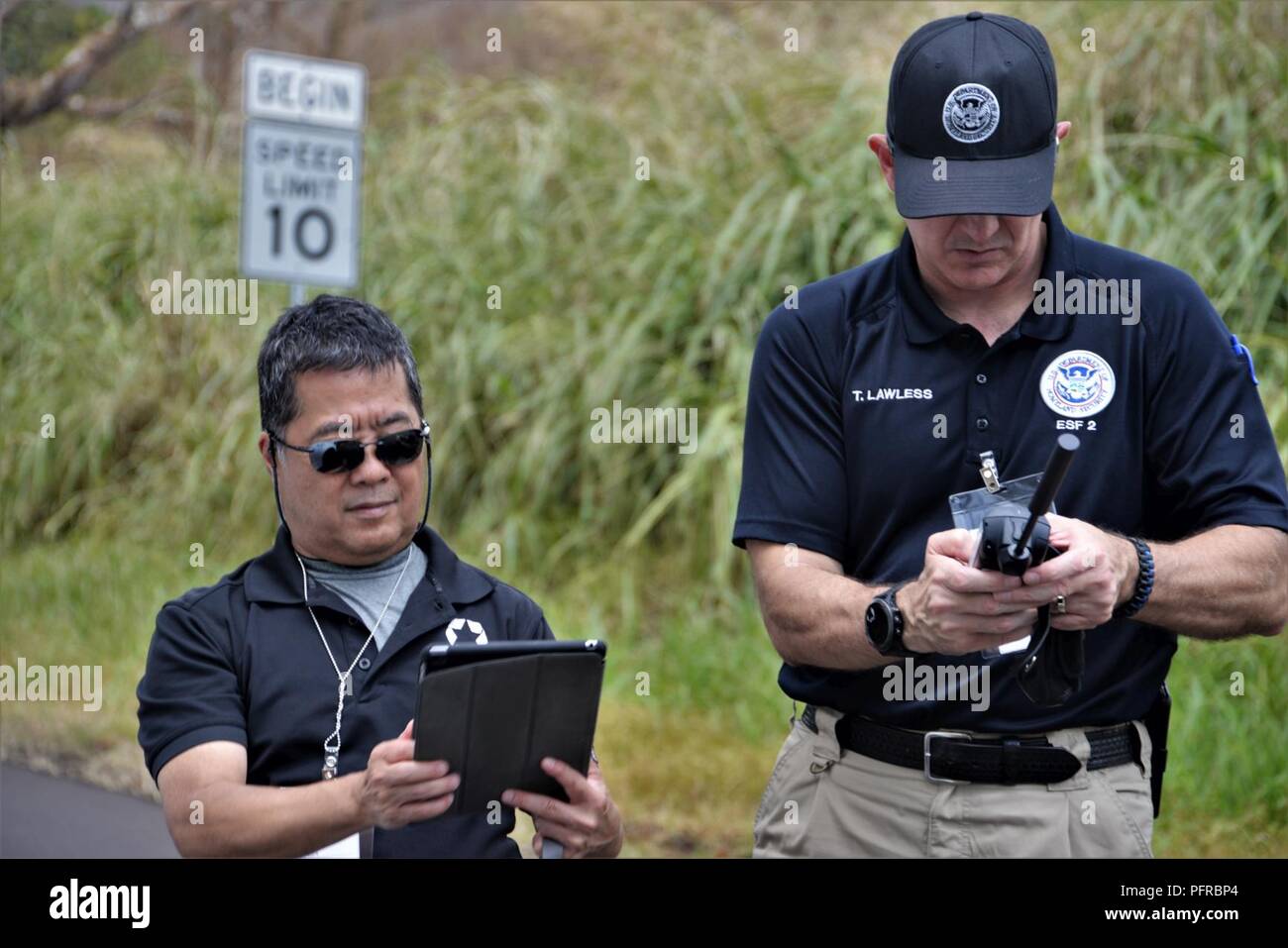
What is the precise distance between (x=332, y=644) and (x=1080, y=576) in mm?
1302

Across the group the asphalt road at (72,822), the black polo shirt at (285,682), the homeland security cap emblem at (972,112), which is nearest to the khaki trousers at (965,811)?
the black polo shirt at (285,682)

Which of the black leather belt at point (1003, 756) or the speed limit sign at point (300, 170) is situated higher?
the speed limit sign at point (300, 170)

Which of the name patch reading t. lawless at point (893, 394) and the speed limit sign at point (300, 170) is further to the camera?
the speed limit sign at point (300, 170)

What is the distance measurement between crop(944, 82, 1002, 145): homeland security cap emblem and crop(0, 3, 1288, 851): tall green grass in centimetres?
338

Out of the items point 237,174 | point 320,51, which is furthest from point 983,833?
point 320,51

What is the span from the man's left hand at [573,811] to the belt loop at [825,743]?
0.37 metres

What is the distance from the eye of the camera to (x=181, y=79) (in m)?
14.6

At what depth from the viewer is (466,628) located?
3.09 m

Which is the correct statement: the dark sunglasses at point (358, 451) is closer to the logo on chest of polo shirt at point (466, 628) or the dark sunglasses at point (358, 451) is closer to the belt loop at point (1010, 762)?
the logo on chest of polo shirt at point (466, 628)

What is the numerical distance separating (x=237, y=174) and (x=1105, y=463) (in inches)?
463

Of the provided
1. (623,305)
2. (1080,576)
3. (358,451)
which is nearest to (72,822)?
(623,305)

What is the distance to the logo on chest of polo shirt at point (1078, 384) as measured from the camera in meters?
2.79

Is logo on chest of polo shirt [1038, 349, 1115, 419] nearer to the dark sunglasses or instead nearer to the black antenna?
the black antenna

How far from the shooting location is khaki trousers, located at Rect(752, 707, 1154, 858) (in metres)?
2.80
